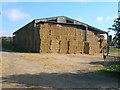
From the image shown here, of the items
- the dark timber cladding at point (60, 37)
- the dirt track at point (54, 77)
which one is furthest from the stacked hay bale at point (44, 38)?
the dirt track at point (54, 77)

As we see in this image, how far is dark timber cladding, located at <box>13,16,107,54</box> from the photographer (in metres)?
23.2

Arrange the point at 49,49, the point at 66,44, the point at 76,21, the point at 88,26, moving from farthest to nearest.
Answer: the point at 88,26 → the point at 76,21 → the point at 66,44 → the point at 49,49


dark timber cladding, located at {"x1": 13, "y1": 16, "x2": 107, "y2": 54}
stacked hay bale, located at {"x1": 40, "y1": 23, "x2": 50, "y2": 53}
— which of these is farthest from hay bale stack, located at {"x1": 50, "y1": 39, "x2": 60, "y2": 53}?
stacked hay bale, located at {"x1": 40, "y1": 23, "x2": 50, "y2": 53}

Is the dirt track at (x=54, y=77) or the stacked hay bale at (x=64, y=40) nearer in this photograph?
the dirt track at (x=54, y=77)

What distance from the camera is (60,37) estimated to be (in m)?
24.3

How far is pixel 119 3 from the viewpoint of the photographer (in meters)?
6.66

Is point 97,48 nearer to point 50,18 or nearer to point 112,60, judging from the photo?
point 50,18

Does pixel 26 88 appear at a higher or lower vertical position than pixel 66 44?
lower

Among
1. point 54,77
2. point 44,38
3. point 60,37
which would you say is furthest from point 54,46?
point 54,77

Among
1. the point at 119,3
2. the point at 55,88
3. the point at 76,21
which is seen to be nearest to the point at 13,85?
the point at 55,88

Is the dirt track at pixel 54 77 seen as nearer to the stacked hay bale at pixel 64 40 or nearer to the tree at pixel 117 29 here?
the tree at pixel 117 29

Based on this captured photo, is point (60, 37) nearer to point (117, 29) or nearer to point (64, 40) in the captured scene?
point (64, 40)

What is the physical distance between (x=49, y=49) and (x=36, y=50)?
215 cm

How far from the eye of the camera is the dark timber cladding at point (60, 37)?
76.0 ft
